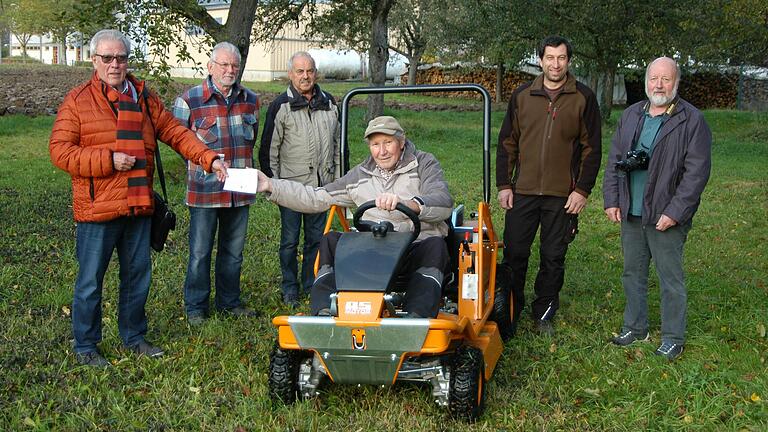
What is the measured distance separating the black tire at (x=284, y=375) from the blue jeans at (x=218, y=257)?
5.52 ft

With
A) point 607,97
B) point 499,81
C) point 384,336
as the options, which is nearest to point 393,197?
point 384,336

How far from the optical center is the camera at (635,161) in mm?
5555

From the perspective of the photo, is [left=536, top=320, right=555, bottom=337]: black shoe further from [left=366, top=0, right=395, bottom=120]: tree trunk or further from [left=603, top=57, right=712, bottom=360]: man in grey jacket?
[left=366, top=0, right=395, bottom=120]: tree trunk

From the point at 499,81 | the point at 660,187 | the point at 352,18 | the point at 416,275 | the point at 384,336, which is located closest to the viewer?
the point at 384,336

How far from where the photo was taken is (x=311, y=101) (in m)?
6.67

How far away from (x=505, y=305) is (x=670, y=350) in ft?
3.51

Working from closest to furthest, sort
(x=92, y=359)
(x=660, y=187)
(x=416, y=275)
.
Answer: (x=416, y=275) < (x=92, y=359) < (x=660, y=187)

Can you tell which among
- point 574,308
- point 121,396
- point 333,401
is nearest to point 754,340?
point 574,308

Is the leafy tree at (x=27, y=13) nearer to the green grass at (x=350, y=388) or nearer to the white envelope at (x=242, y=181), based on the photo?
the green grass at (x=350, y=388)

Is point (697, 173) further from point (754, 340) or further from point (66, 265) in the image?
point (66, 265)

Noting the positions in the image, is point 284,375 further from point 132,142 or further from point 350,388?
point 132,142

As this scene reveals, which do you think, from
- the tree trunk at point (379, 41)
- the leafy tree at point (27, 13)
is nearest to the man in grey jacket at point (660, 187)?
the tree trunk at point (379, 41)

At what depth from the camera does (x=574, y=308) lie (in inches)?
270

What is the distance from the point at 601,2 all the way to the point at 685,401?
15.2 m
